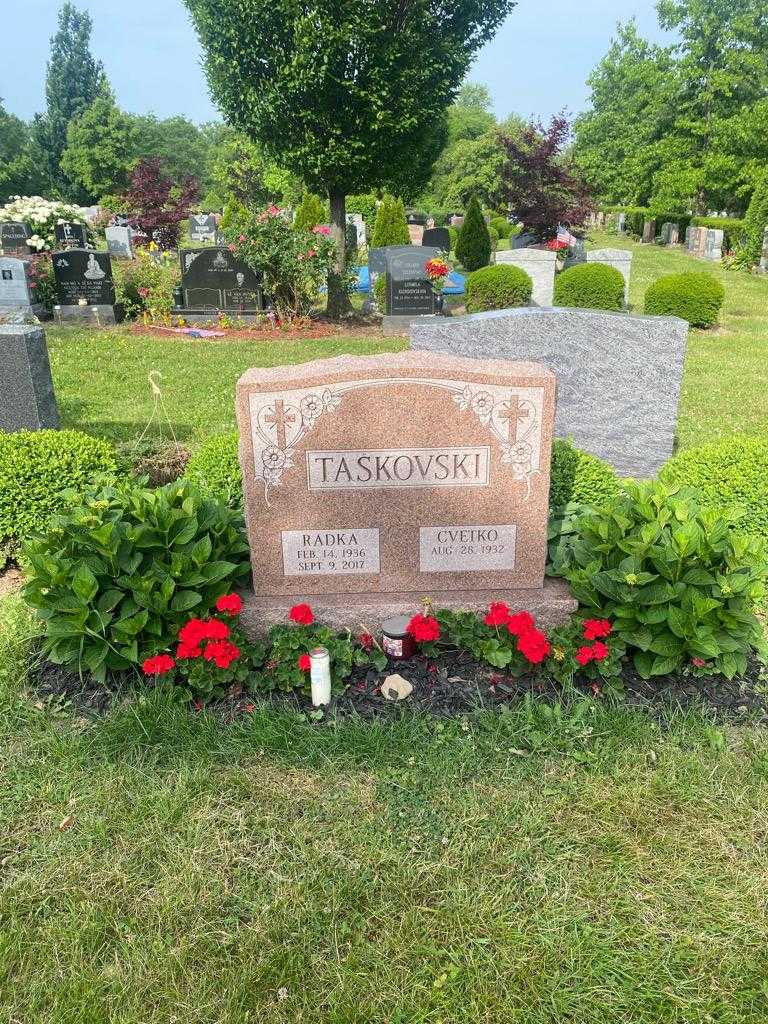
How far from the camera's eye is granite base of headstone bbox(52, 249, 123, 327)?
15.0m

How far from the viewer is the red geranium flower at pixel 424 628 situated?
12.3ft

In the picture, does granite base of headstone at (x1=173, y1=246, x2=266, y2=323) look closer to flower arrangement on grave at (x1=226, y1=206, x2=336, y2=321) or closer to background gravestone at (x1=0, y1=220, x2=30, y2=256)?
flower arrangement on grave at (x1=226, y1=206, x2=336, y2=321)

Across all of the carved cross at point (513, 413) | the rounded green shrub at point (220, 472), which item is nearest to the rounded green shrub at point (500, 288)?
the rounded green shrub at point (220, 472)

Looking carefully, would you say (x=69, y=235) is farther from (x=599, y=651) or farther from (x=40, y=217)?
(x=599, y=651)

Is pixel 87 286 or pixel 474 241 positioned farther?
pixel 474 241

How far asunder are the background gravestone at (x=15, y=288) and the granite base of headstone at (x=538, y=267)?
953 centimetres

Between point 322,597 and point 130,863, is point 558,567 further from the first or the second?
point 130,863

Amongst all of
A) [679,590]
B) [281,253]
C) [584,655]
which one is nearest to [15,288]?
[281,253]

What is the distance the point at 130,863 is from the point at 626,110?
55588 millimetres

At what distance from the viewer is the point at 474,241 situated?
23312 mm

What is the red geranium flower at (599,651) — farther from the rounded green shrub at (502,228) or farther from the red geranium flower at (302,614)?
the rounded green shrub at (502,228)

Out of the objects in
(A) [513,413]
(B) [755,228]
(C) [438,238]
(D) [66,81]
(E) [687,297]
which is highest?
(D) [66,81]

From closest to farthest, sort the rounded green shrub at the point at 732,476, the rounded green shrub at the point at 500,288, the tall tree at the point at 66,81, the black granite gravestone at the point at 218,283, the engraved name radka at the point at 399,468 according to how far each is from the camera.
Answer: the engraved name radka at the point at 399,468 → the rounded green shrub at the point at 732,476 → the rounded green shrub at the point at 500,288 → the black granite gravestone at the point at 218,283 → the tall tree at the point at 66,81

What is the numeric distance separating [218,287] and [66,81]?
63958 mm
